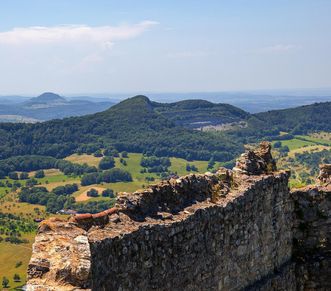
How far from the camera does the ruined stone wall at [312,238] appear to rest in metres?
12.1

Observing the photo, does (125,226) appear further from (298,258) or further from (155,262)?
(298,258)

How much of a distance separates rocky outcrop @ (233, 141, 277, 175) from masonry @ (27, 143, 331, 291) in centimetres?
3

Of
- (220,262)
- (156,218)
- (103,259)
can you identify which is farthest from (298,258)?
(103,259)

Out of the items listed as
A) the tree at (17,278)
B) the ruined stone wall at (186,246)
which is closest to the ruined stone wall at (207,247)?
the ruined stone wall at (186,246)

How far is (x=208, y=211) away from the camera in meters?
9.12

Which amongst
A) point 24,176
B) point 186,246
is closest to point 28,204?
point 24,176

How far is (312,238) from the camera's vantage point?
1228cm

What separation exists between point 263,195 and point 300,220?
177cm

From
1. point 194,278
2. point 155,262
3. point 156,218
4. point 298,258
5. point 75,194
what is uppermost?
point 156,218

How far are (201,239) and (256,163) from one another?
352cm

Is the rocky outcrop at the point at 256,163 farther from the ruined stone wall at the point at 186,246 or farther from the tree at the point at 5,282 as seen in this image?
the tree at the point at 5,282

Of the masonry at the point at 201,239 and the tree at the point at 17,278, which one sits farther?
the tree at the point at 17,278

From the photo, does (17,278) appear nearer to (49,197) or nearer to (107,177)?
(49,197)

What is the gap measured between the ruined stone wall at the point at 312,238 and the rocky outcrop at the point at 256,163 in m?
0.88
